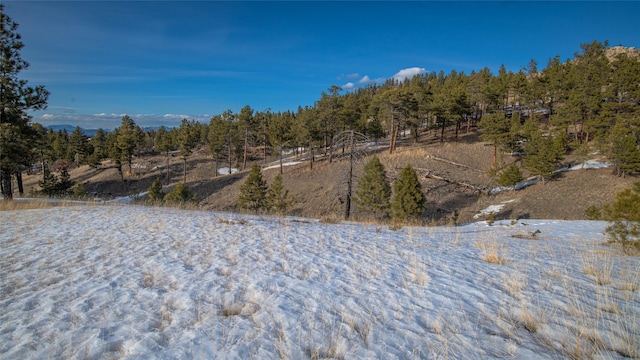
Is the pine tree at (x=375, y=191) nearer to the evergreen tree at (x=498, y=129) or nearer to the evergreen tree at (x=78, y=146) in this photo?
the evergreen tree at (x=498, y=129)

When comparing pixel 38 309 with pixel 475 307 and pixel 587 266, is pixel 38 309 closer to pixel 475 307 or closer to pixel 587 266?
pixel 475 307

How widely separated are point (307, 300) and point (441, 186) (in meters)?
32.2

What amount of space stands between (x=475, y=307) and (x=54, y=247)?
862cm

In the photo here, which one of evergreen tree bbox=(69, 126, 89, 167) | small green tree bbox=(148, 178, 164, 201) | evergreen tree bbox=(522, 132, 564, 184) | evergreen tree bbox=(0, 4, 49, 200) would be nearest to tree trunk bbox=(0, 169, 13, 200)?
evergreen tree bbox=(0, 4, 49, 200)

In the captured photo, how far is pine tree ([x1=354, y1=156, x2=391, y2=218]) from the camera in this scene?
25.0 metres

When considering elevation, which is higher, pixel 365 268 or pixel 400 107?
pixel 400 107

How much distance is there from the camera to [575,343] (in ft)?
9.06

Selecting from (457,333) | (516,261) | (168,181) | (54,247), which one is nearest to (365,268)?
(457,333)

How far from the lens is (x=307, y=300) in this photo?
3.98 meters

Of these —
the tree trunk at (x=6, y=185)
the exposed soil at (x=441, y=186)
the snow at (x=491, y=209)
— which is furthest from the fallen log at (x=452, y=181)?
the tree trunk at (x=6, y=185)

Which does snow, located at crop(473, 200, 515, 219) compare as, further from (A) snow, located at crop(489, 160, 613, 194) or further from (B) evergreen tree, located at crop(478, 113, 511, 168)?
(B) evergreen tree, located at crop(478, 113, 511, 168)

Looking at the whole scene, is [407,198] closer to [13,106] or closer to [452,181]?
[452,181]

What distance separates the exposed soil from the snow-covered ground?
9.50 meters

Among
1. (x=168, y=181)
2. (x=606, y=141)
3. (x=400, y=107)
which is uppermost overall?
(x=400, y=107)
